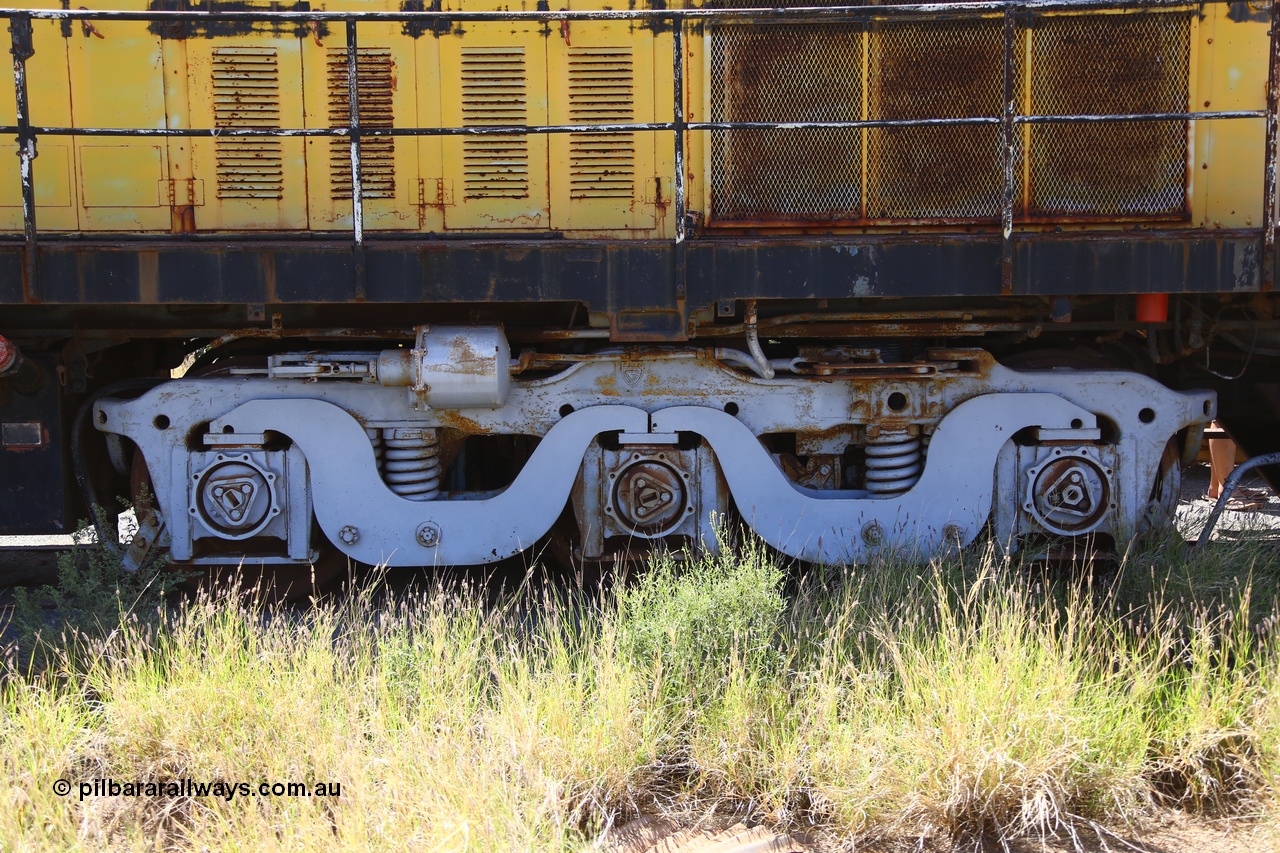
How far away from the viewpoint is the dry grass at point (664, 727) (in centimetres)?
334

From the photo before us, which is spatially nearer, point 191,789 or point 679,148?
point 191,789

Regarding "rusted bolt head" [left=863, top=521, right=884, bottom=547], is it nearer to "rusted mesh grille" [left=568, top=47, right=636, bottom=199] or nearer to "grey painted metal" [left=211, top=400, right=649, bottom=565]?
"grey painted metal" [left=211, top=400, right=649, bottom=565]

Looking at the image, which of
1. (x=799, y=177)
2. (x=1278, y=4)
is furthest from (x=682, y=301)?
(x=1278, y=4)

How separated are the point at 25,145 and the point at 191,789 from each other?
307cm

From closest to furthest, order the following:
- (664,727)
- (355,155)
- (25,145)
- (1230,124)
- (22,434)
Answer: (664,727), (25,145), (355,155), (1230,124), (22,434)

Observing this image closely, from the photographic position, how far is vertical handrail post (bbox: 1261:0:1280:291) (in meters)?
4.85

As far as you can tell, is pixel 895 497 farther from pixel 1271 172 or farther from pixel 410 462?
pixel 410 462

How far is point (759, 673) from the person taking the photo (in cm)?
404

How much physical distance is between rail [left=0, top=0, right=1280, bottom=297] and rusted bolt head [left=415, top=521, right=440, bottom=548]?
4.37ft

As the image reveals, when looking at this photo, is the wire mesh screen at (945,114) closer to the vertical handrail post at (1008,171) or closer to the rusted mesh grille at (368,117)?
the vertical handrail post at (1008,171)

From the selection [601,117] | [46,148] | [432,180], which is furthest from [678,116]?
[46,148]

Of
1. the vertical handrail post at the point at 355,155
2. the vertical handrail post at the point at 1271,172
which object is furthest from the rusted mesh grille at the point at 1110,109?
the vertical handrail post at the point at 355,155

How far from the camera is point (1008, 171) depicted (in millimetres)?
4840

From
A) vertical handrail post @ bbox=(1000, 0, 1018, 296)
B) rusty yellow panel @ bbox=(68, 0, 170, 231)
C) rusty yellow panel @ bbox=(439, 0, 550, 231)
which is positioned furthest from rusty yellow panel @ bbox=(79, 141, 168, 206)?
vertical handrail post @ bbox=(1000, 0, 1018, 296)
